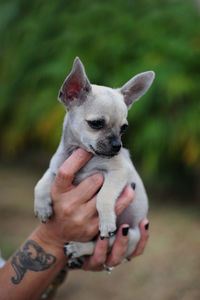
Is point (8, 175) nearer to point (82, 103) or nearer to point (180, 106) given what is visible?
point (180, 106)

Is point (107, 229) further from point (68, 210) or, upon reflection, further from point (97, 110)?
point (97, 110)

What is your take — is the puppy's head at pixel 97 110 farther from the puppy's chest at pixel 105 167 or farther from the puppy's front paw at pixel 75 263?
the puppy's front paw at pixel 75 263

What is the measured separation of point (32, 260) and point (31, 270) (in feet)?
0.22

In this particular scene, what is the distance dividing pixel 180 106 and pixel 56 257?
3.67 metres

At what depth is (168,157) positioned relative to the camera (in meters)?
6.12

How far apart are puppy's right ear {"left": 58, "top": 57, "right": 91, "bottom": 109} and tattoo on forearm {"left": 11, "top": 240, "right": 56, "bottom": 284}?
3.38 feet

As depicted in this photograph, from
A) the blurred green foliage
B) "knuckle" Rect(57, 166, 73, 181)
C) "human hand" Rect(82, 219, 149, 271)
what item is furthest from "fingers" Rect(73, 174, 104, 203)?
the blurred green foliage

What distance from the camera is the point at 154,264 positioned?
504 centimetres

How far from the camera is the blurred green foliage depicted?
5.89 m

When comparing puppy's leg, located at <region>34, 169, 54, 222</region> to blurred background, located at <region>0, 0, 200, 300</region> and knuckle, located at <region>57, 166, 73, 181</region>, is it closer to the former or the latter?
knuckle, located at <region>57, 166, 73, 181</region>

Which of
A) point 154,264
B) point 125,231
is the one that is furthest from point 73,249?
point 154,264

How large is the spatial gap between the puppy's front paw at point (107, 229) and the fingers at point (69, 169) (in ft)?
1.14

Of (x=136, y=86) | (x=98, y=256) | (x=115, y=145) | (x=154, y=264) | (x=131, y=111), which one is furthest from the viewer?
(x=131, y=111)

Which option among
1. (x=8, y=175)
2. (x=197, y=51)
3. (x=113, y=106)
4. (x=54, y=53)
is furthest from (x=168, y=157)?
(x=113, y=106)
